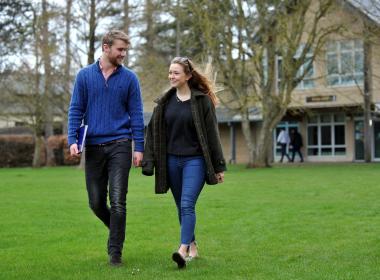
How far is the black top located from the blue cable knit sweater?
0.95ft

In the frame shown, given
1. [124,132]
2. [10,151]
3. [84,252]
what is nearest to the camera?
[124,132]

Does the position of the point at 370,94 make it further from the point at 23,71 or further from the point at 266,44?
the point at 23,71

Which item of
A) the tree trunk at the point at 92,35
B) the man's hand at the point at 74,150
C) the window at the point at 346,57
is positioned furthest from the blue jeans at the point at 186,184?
the window at the point at 346,57

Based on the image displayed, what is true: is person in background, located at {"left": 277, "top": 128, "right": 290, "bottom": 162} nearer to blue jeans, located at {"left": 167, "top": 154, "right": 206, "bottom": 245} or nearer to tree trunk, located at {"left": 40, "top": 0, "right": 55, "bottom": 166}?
tree trunk, located at {"left": 40, "top": 0, "right": 55, "bottom": 166}

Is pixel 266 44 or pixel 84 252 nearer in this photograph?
pixel 84 252

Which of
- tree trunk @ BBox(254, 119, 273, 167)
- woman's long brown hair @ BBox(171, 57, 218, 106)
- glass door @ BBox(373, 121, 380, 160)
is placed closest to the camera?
woman's long brown hair @ BBox(171, 57, 218, 106)

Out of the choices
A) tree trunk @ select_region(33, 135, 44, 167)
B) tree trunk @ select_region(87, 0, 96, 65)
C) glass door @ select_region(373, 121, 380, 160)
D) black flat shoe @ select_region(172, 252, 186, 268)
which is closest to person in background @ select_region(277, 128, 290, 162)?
glass door @ select_region(373, 121, 380, 160)

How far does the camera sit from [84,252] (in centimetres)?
809

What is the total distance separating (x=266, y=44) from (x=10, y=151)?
21.7 meters

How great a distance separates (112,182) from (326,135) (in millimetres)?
37224

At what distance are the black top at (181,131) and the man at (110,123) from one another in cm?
29

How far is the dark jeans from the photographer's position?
23.3 ft

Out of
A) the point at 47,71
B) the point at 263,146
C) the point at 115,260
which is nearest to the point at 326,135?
the point at 263,146

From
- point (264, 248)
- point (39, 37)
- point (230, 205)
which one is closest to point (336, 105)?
point (39, 37)
